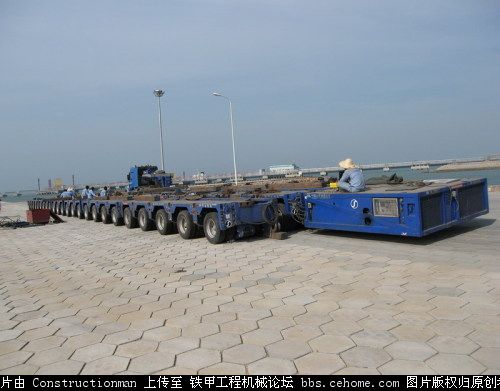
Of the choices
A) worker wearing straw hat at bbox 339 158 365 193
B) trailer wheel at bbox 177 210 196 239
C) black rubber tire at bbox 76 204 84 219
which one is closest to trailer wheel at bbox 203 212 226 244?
trailer wheel at bbox 177 210 196 239

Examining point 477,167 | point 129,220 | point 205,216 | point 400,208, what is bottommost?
point 477,167

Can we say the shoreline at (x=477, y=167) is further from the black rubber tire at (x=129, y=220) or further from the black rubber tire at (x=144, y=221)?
the black rubber tire at (x=144, y=221)

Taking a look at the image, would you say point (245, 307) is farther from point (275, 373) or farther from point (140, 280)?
point (140, 280)

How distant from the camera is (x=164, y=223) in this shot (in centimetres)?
1328

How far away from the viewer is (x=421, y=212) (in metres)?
8.38

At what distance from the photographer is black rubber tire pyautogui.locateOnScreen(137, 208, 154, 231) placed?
14.7 metres

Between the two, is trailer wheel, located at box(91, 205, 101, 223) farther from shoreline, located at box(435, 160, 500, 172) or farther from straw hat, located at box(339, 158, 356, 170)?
shoreline, located at box(435, 160, 500, 172)

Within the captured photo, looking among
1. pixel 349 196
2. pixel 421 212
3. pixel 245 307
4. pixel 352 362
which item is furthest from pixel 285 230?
pixel 352 362

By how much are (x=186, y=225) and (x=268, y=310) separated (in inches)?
275

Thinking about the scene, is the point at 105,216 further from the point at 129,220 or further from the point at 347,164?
the point at 347,164

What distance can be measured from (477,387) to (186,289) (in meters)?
4.48

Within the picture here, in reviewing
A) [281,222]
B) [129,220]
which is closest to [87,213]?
[129,220]

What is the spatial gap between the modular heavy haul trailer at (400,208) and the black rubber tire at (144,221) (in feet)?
19.7

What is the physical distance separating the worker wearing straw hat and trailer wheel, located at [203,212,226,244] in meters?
3.25
